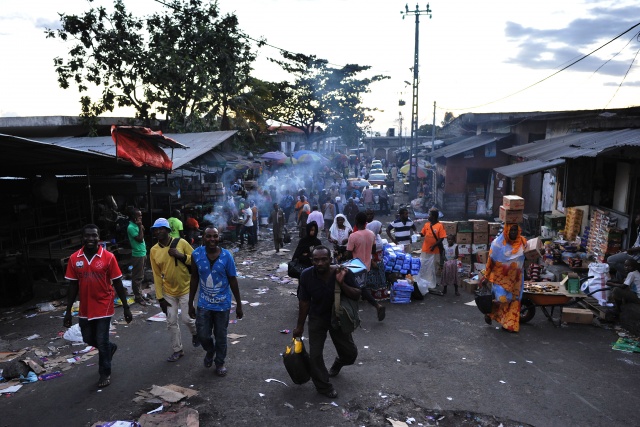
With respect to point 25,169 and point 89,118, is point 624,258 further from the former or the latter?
point 89,118

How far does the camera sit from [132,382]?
17.1 feet

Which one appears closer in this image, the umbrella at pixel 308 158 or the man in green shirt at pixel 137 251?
the man in green shirt at pixel 137 251

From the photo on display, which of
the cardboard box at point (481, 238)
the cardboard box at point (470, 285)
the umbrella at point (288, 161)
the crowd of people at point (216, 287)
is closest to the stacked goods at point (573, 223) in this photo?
the cardboard box at point (481, 238)

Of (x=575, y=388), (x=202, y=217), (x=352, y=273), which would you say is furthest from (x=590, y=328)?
(x=202, y=217)

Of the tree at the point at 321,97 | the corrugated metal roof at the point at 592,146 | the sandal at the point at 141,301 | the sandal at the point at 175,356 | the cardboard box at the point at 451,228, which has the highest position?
the tree at the point at 321,97

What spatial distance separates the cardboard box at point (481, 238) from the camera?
10.6 meters

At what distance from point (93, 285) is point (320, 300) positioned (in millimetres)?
2418

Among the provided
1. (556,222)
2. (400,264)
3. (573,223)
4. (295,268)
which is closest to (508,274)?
(400,264)

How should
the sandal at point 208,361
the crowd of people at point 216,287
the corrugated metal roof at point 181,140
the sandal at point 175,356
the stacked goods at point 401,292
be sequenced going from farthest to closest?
the corrugated metal roof at point 181,140 → the stacked goods at point 401,292 → the sandal at point 175,356 → the sandal at point 208,361 → the crowd of people at point 216,287

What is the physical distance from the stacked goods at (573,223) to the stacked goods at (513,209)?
4707 mm

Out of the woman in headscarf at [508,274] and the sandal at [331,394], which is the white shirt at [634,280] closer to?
the woman in headscarf at [508,274]

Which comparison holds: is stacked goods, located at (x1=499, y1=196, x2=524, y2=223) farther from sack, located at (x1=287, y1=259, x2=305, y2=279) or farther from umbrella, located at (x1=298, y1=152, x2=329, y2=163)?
umbrella, located at (x1=298, y1=152, x2=329, y2=163)

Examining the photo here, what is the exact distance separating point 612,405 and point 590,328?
9.32ft

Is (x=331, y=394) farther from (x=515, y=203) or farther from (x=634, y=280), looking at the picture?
(x=634, y=280)
